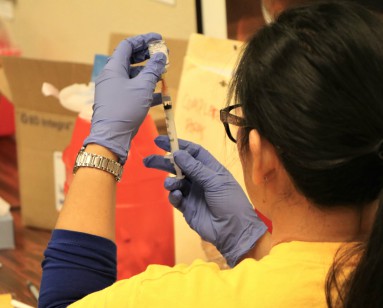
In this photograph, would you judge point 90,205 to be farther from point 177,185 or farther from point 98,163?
point 177,185

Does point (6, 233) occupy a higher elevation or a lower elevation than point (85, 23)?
lower

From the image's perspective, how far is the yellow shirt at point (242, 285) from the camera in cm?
66

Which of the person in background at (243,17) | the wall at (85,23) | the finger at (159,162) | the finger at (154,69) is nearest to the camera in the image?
the finger at (154,69)

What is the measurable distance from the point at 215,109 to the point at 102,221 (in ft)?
1.97

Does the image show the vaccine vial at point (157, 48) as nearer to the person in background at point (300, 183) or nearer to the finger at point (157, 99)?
the finger at point (157, 99)

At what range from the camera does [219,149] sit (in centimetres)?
Result: 136

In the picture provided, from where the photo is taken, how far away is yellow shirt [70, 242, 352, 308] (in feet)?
2.15

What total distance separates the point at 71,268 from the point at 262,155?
0.29 meters

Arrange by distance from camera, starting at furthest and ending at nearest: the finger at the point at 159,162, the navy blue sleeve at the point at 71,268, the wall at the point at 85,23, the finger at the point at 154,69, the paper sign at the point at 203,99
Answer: the wall at the point at 85,23 < the paper sign at the point at 203,99 < the finger at the point at 159,162 < the finger at the point at 154,69 < the navy blue sleeve at the point at 71,268

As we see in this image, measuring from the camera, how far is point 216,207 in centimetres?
100

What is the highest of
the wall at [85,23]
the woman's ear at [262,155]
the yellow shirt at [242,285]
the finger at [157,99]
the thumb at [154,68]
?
the thumb at [154,68]

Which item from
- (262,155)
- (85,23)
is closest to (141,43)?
(262,155)

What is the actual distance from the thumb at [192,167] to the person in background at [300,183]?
0.65 feet

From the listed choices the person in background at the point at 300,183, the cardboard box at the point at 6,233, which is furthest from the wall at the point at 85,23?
the person in background at the point at 300,183
